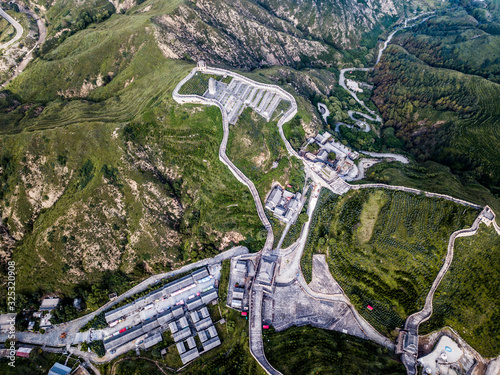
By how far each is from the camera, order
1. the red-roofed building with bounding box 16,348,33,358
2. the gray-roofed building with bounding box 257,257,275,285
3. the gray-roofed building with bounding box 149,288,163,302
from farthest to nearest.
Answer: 1. the gray-roofed building with bounding box 149,288,163,302
2. the gray-roofed building with bounding box 257,257,275,285
3. the red-roofed building with bounding box 16,348,33,358

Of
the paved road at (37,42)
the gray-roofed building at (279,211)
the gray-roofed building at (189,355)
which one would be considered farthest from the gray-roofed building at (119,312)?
the paved road at (37,42)

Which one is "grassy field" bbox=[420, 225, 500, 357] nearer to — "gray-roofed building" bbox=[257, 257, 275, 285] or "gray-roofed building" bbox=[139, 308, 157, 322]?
"gray-roofed building" bbox=[257, 257, 275, 285]

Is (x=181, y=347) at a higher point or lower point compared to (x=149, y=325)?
higher

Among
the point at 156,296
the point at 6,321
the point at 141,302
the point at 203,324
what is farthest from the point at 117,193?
the point at 6,321

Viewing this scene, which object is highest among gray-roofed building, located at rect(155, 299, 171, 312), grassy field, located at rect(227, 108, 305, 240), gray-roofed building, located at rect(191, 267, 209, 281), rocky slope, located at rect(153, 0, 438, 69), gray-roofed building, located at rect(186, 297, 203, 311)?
rocky slope, located at rect(153, 0, 438, 69)

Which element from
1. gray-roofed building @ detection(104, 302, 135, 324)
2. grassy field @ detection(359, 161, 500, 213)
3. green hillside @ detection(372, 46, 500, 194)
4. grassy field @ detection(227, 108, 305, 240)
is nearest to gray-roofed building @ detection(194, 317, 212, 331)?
gray-roofed building @ detection(104, 302, 135, 324)

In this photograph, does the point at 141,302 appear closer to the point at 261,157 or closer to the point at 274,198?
the point at 274,198

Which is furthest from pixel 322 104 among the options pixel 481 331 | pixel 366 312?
pixel 481 331
